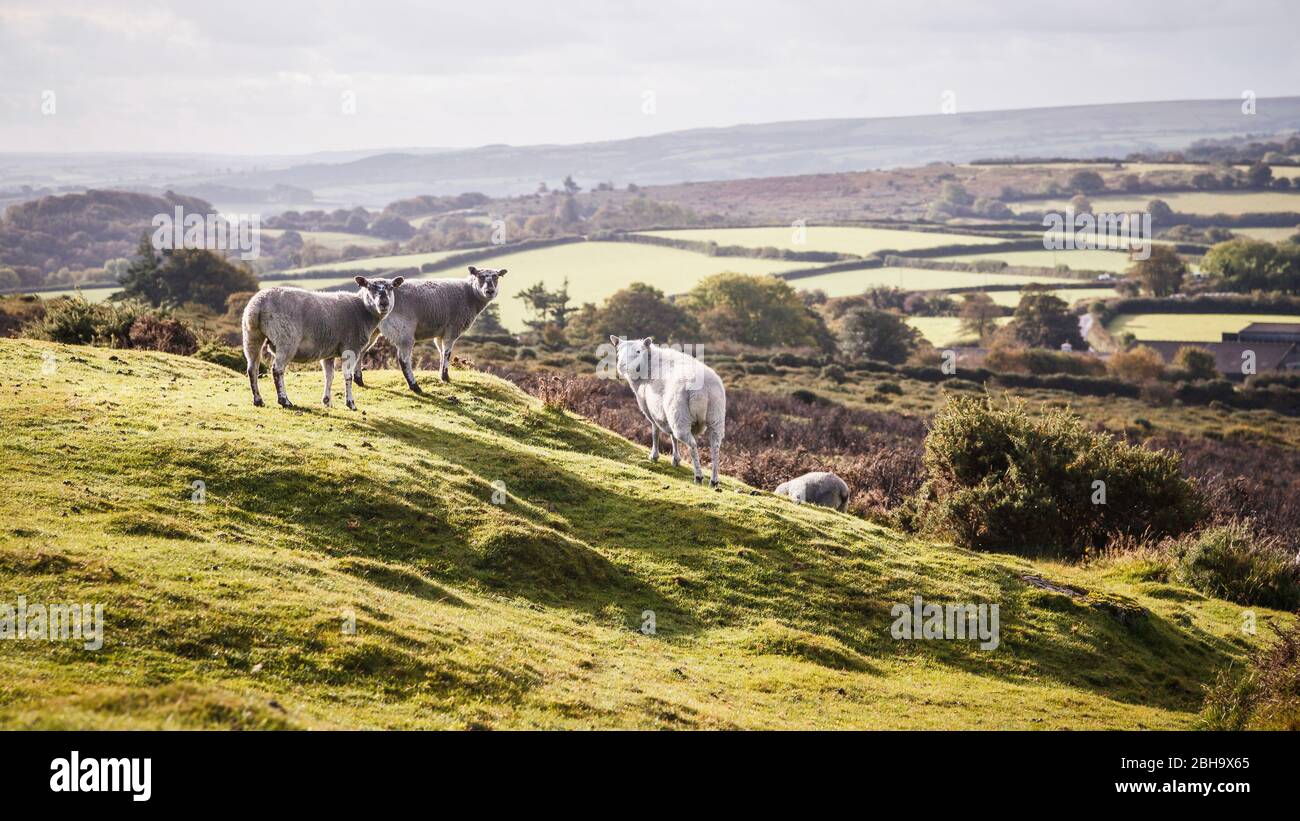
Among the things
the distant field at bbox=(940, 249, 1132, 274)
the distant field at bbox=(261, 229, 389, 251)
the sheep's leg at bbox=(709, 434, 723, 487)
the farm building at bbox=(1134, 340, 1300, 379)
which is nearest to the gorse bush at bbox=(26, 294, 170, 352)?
the sheep's leg at bbox=(709, 434, 723, 487)

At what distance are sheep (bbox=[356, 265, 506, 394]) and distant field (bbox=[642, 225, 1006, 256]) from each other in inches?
4844

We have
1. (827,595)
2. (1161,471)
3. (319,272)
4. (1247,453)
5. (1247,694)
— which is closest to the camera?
(1247,694)

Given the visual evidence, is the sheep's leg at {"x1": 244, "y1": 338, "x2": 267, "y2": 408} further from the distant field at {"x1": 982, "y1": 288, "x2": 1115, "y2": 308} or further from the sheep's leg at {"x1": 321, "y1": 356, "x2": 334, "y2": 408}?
the distant field at {"x1": 982, "y1": 288, "x2": 1115, "y2": 308}

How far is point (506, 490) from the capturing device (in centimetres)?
1634

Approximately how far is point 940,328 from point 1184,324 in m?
23.7

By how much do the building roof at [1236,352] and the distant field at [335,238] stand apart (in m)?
122

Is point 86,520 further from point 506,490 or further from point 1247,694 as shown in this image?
point 1247,694

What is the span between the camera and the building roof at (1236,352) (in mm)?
83562

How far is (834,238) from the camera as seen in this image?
15325 centimetres

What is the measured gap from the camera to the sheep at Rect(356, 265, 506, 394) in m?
20.6

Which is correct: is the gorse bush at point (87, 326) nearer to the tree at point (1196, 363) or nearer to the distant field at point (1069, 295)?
the tree at point (1196, 363)
